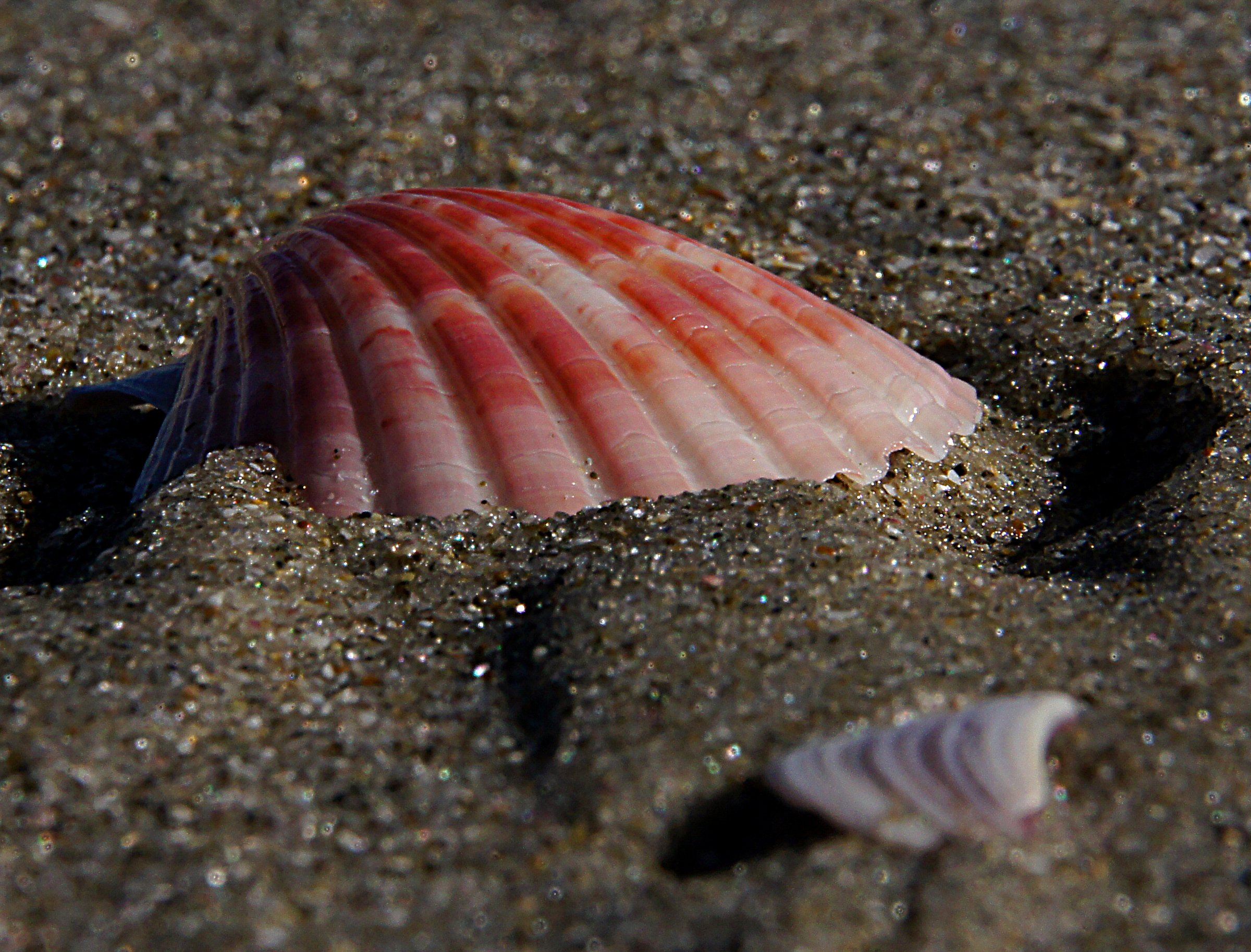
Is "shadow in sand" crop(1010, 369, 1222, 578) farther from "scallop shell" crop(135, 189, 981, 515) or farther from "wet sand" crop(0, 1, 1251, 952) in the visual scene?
"scallop shell" crop(135, 189, 981, 515)

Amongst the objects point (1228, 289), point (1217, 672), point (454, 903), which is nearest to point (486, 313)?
point (454, 903)

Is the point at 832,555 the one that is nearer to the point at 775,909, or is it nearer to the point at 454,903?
the point at 775,909

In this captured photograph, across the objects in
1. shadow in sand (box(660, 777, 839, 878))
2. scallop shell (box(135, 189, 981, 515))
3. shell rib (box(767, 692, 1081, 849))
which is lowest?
shadow in sand (box(660, 777, 839, 878))

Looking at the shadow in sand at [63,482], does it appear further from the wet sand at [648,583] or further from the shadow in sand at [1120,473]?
the shadow in sand at [1120,473]

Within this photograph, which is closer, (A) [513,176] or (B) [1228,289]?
(B) [1228,289]

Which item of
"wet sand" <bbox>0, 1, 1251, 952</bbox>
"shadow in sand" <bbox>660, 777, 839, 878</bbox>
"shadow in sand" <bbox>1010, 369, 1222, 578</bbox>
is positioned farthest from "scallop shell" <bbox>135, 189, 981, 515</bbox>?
"shadow in sand" <bbox>660, 777, 839, 878</bbox>

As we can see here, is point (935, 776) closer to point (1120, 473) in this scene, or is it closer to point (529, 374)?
point (529, 374)

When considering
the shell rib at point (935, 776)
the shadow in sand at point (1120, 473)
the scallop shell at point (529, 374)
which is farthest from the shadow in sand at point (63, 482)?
the shadow in sand at point (1120, 473)

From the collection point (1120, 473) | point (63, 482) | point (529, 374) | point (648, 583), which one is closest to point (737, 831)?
point (648, 583)
